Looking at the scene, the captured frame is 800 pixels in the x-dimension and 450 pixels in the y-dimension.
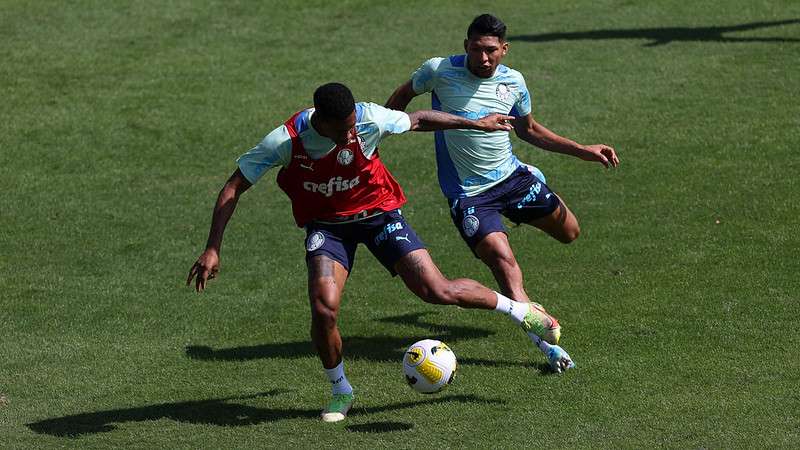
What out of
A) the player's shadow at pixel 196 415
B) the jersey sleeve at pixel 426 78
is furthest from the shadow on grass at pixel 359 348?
the jersey sleeve at pixel 426 78

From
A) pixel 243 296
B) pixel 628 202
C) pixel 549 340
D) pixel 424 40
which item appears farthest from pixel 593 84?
pixel 549 340

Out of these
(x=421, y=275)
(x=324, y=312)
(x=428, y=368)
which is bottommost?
(x=428, y=368)

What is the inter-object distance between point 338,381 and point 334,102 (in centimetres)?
223

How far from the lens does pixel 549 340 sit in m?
10.4

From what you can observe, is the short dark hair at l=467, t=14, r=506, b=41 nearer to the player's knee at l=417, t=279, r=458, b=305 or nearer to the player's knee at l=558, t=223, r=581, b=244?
the player's knee at l=558, t=223, r=581, b=244

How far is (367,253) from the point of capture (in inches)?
583

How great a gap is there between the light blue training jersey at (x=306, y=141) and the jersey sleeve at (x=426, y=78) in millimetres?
1711

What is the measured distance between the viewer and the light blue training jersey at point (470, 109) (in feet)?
37.2

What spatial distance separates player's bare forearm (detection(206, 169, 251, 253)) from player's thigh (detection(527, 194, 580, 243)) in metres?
3.28

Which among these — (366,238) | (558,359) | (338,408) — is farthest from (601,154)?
(338,408)

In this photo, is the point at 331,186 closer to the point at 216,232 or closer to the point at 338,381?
the point at 216,232

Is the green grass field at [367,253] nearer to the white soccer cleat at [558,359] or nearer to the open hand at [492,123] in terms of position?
the white soccer cleat at [558,359]

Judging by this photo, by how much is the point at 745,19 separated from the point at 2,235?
13904 mm

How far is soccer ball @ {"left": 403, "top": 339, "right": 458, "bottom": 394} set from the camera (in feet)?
31.3
